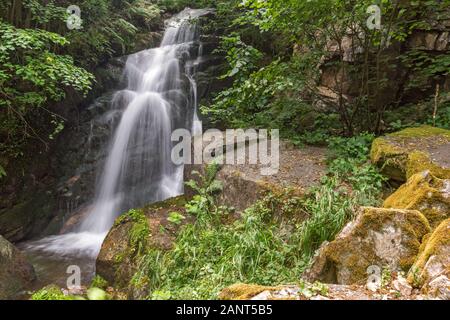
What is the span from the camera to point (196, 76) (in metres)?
11.1

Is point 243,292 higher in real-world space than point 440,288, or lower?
lower

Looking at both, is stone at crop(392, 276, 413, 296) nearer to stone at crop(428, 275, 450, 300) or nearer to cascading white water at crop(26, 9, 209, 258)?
stone at crop(428, 275, 450, 300)

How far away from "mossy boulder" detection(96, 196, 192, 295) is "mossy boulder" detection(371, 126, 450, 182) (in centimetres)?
328

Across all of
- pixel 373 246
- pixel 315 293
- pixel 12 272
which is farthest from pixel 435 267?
pixel 12 272

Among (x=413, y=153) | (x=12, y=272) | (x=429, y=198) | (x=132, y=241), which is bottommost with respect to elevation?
(x=12, y=272)

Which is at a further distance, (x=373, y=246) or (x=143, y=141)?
(x=143, y=141)

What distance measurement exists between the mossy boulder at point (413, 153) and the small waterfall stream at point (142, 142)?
5.65m

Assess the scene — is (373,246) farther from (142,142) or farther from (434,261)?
(142,142)

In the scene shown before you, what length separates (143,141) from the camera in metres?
9.82

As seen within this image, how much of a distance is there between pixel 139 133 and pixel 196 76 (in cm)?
303

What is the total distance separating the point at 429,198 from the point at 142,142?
27.0ft

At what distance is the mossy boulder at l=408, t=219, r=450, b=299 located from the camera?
1904 mm

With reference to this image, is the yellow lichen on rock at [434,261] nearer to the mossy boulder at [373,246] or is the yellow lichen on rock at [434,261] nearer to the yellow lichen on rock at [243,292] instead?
the mossy boulder at [373,246]
